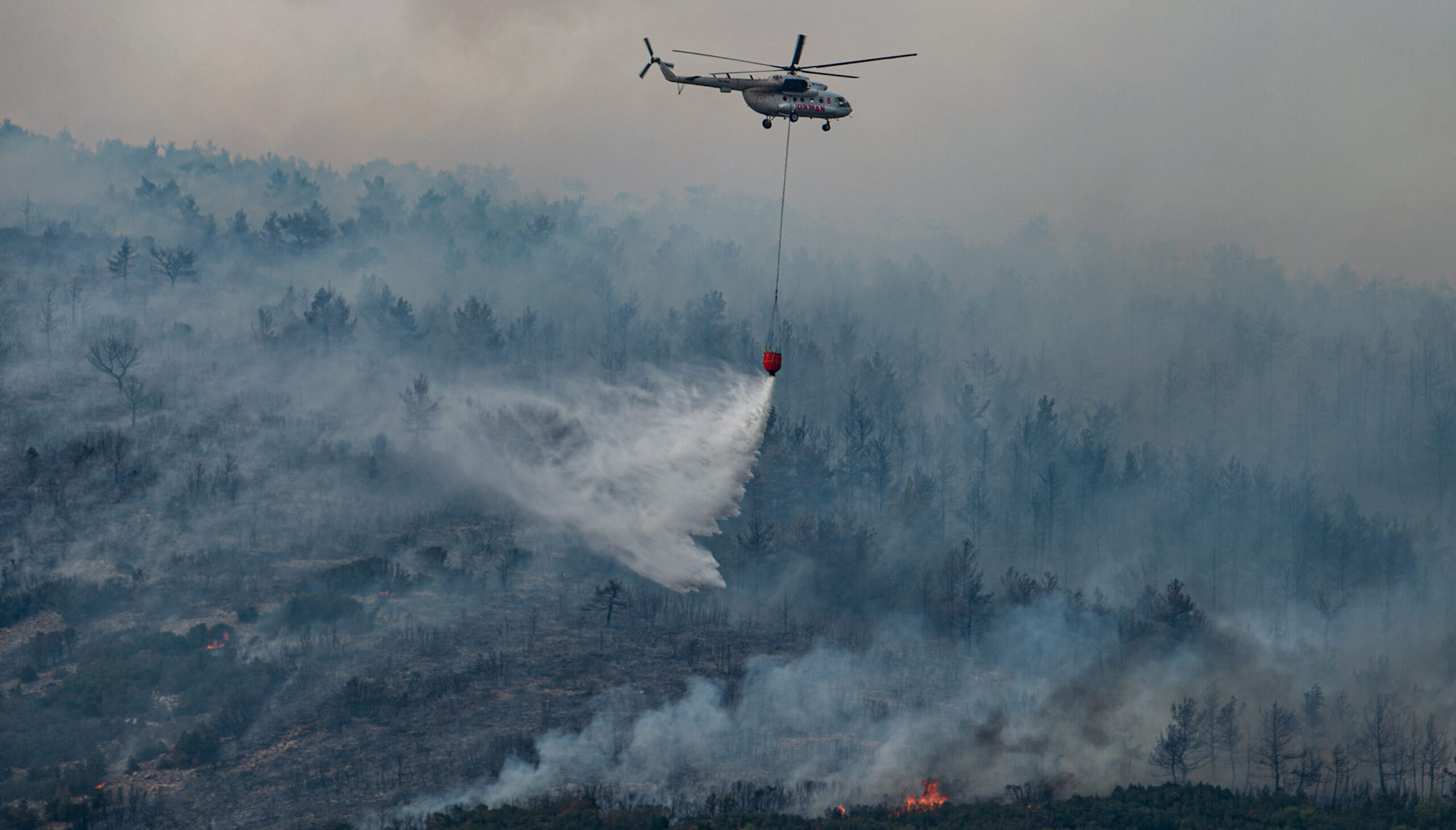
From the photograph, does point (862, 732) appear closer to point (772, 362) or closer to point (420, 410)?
point (772, 362)

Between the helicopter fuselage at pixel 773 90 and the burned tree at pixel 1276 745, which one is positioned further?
the burned tree at pixel 1276 745

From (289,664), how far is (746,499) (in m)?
45.7

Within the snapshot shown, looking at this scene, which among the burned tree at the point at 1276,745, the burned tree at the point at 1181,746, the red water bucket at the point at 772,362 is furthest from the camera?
the burned tree at the point at 1276,745

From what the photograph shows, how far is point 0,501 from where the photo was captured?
98312 millimetres

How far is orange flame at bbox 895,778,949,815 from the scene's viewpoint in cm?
6869

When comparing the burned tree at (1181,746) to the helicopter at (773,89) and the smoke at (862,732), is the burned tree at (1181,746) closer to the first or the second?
Result: the smoke at (862,732)

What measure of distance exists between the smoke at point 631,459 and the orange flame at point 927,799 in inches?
689

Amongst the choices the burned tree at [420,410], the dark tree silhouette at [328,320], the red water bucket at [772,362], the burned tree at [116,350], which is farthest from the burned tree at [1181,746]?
the burned tree at [116,350]

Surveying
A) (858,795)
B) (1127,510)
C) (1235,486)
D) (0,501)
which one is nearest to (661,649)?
(858,795)

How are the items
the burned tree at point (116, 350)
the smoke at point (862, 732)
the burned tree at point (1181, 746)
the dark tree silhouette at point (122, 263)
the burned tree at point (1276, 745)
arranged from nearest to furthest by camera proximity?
the smoke at point (862, 732), the burned tree at point (1181, 746), the burned tree at point (1276, 745), the burned tree at point (116, 350), the dark tree silhouette at point (122, 263)

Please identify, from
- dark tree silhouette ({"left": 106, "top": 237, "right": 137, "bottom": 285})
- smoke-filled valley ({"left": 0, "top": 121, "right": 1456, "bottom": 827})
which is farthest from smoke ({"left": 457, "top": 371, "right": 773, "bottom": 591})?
dark tree silhouette ({"left": 106, "top": 237, "right": 137, "bottom": 285})

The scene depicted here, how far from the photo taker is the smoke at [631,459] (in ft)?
271

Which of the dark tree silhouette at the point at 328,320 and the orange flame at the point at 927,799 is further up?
the dark tree silhouette at the point at 328,320

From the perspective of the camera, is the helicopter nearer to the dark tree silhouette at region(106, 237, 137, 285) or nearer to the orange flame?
the orange flame
